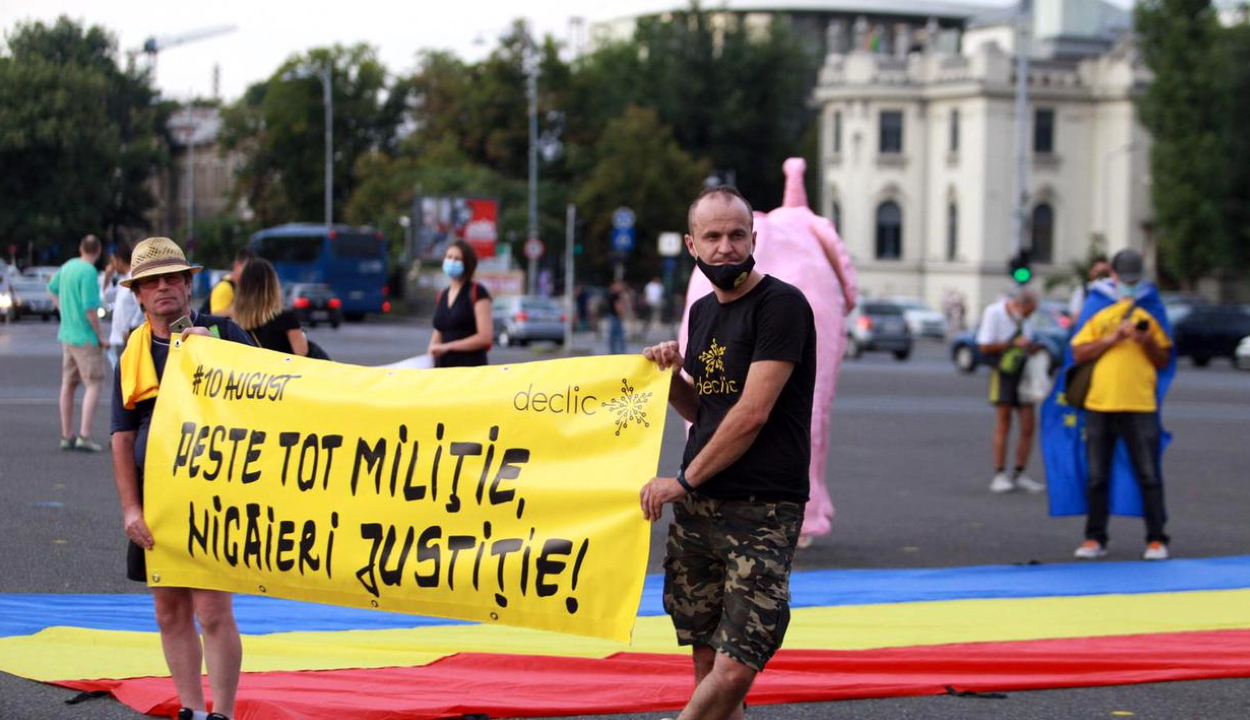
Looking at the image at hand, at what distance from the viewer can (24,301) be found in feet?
115

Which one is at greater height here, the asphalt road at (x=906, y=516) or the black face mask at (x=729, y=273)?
the black face mask at (x=729, y=273)

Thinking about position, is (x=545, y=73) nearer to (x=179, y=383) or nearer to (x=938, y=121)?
(x=938, y=121)

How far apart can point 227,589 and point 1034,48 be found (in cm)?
8538

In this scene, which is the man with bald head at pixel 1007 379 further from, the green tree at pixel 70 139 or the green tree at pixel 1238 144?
the green tree at pixel 1238 144

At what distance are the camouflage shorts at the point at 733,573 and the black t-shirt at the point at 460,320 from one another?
538 centimetres

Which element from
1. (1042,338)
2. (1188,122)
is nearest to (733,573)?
(1042,338)

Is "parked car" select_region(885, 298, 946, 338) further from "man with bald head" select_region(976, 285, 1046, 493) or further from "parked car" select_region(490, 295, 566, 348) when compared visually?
"man with bald head" select_region(976, 285, 1046, 493)

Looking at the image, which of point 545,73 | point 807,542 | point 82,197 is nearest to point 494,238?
point 545,73

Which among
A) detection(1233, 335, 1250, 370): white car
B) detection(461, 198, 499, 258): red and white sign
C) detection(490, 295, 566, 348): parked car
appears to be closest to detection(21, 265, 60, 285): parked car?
detection(490, 295, 566, 348): parked car

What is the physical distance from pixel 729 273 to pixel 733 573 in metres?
0.89

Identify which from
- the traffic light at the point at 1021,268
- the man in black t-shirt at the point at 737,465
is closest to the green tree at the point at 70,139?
the traffic light at the point at 1021,268

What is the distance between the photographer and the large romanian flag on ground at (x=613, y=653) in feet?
21.6

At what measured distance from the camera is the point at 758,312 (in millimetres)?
5289

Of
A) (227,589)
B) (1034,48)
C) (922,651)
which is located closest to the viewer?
(227,589)
